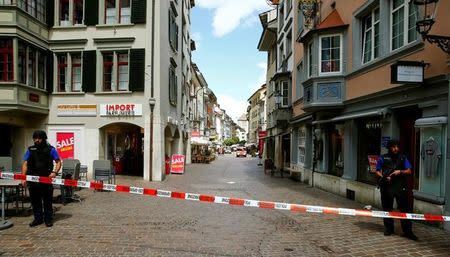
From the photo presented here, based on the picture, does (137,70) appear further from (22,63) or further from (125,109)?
(22,63)

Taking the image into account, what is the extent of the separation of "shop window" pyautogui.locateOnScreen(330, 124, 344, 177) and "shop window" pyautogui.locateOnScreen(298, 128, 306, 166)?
4.34 m

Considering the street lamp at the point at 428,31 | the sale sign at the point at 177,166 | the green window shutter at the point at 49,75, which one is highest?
the green window shutter at the point at 49,75

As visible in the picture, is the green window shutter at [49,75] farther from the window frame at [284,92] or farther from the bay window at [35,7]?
the window frame at [284,92]

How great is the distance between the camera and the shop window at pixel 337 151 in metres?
14.5

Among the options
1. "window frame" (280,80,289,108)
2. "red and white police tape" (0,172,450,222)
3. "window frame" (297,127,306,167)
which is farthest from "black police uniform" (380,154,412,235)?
"window frame" (280,80,289,108)

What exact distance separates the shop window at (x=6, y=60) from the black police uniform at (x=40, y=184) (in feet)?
31.7

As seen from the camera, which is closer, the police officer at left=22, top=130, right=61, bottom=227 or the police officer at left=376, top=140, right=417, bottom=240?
the police officer at left=376, top=140, right=417, bottom=240

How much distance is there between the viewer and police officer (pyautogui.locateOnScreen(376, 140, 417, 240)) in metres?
7.44

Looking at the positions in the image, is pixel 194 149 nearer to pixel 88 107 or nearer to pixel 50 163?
pixel 88 107

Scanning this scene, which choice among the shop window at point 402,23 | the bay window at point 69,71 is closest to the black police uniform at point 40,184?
the shop window at point 402,23

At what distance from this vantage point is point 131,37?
18.9 metres

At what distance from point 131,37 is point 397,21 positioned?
1243cm

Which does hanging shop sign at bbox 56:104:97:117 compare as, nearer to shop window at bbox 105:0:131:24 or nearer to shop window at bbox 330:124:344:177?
shop window at bbox 105:0:131:24

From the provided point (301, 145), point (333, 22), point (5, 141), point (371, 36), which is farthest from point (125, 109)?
point (371, 36)
